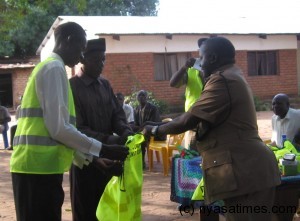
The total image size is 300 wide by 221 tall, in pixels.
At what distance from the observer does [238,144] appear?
10.1 ft

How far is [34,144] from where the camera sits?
2.89m

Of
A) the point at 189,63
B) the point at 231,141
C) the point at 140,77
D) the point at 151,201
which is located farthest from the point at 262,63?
the point at 231,141

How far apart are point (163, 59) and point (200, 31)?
1.74 meters

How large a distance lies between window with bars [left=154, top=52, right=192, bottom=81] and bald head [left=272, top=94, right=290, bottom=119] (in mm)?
13267

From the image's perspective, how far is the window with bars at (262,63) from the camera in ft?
67.6

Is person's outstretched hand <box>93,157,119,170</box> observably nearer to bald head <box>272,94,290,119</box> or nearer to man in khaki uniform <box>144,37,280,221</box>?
man in khaki uniform <box>144,37,280,221</box>

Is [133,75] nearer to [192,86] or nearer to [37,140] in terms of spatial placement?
[192,86]

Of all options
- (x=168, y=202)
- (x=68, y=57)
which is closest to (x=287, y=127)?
(x=168, y=202)

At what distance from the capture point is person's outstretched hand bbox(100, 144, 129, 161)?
3.20m

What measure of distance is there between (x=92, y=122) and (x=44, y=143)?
100 centimetres

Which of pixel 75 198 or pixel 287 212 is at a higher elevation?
pixel 75 198

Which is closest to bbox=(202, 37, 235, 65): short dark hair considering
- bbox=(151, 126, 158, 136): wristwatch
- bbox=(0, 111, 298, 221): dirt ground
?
bbox=(151, 126, 158, 136): wristwatch

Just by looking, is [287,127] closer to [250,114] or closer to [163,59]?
[250,114]

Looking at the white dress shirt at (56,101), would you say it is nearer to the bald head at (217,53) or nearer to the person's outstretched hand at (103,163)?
the person's outstretched hand at (103,163)
